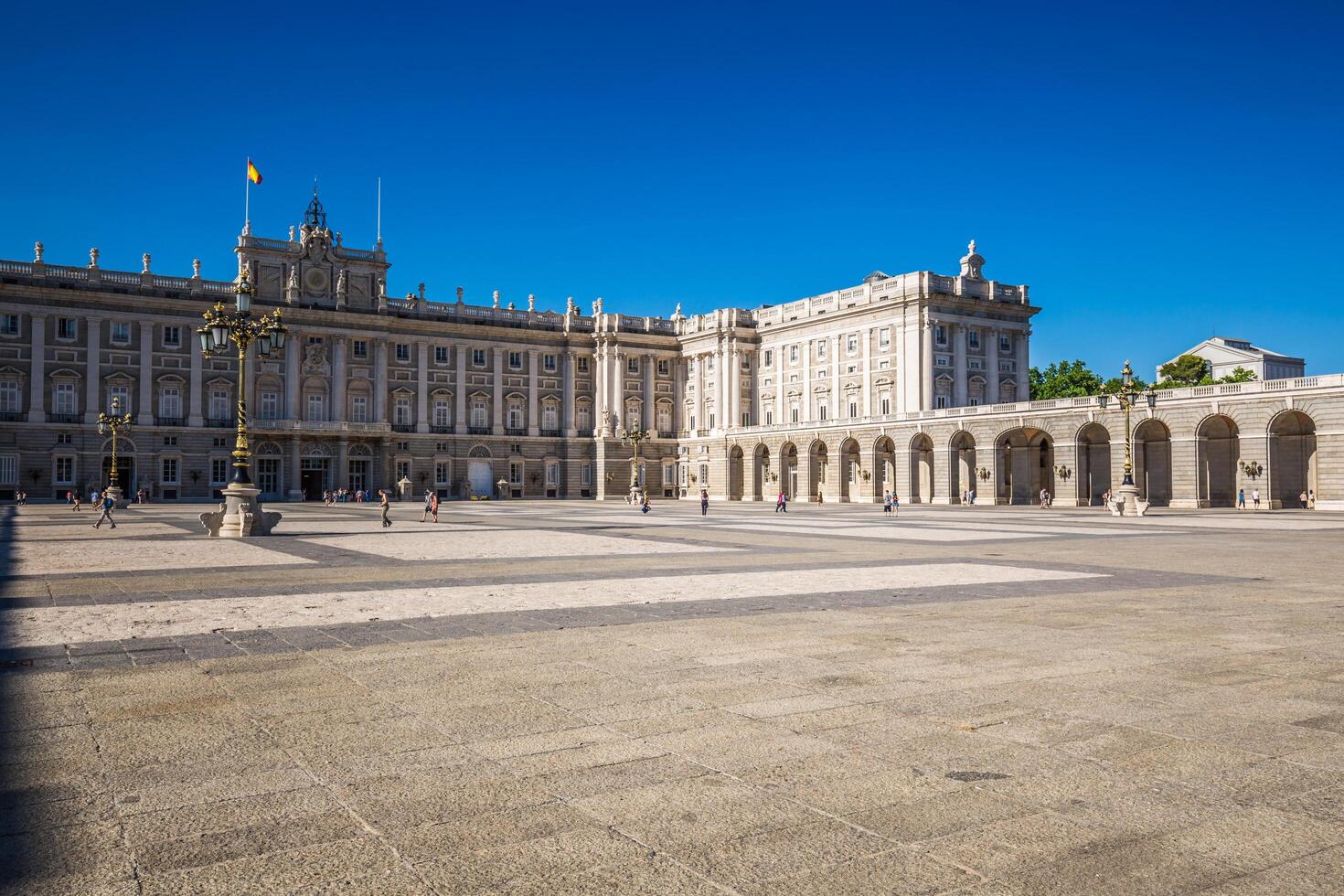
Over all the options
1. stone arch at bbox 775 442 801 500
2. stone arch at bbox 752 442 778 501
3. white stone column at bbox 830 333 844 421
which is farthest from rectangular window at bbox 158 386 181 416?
white stone column at bbox 830 333 844 421

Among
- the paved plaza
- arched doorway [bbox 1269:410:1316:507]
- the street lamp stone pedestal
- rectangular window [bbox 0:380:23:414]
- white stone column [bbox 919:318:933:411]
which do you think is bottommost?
the paved plaza

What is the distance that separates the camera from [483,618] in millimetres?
11156

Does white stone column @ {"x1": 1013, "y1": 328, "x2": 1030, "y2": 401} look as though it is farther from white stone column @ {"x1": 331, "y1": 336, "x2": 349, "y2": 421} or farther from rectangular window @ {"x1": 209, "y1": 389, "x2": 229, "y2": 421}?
rectangular window @ {"x1": 209, "y1": 389, "x2": 229, "y2": 421}

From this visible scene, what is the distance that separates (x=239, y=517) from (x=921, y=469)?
186 ft

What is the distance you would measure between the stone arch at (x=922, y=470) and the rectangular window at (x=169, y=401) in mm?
54576

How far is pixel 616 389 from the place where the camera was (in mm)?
92188

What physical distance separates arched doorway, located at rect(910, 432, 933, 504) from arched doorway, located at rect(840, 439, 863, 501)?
4.68 m

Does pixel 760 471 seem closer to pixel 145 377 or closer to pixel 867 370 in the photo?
pixel 867 370

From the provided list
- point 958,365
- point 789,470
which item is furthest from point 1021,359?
point 789,470

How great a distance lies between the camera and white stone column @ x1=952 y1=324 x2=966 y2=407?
76.6 meters

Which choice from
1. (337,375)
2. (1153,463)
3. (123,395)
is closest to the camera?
(1153,463)

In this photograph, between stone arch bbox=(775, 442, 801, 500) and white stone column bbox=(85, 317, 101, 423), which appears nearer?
white stone column bbox=(85, 317, 101, 423)

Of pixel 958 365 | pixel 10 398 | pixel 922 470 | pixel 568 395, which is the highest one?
pixel 958 365

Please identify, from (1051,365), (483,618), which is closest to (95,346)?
(483,618)
